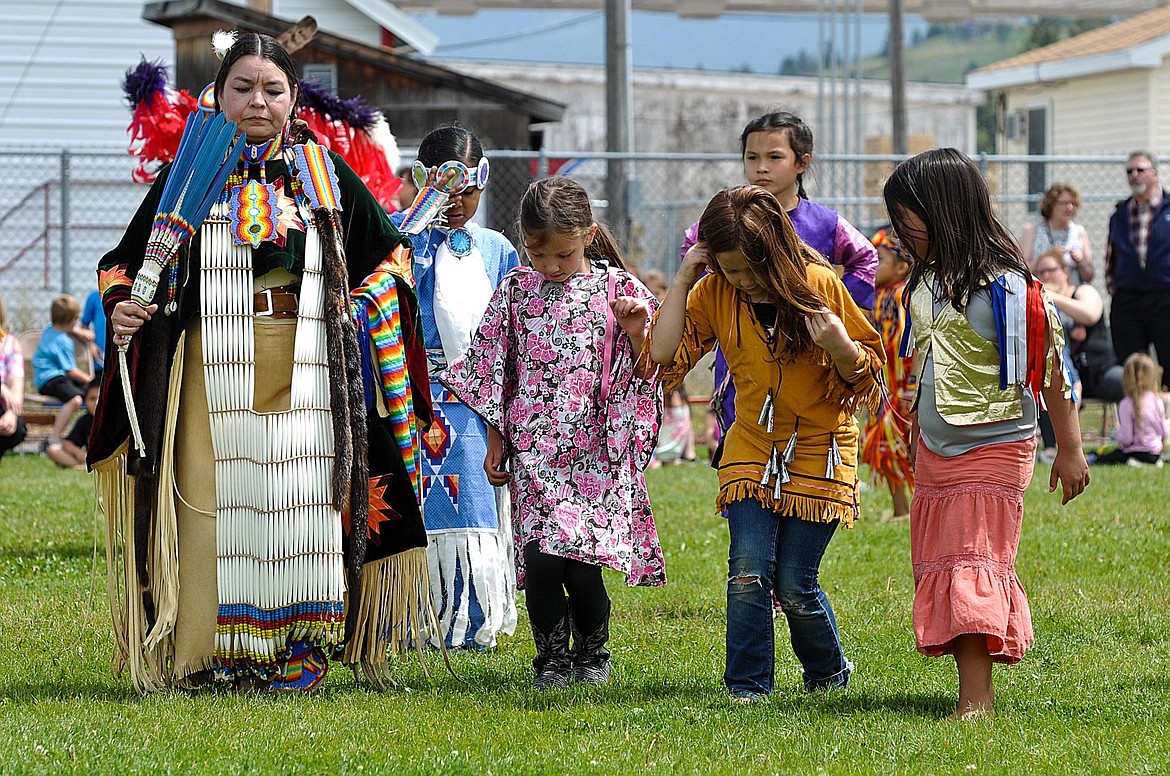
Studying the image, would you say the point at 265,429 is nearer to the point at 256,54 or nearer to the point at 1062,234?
the point at 256,54

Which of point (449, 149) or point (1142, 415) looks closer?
point (449, 149)

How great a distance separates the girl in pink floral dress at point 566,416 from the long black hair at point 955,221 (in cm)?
85

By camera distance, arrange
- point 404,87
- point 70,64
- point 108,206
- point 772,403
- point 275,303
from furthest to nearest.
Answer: point 70,64 → point 404,87 → point 108,206 → point 275,303 → point 772,403

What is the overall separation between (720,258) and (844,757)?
1.39 metres

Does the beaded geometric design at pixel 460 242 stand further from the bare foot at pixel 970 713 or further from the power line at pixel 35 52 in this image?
the power line at pixel 35 52

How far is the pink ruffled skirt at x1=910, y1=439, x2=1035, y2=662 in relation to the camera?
416 centimetres

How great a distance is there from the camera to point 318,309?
177 inches

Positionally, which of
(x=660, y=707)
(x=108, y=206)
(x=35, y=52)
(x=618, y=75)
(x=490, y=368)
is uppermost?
(x=35, y=52)

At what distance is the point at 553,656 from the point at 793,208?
177 cm

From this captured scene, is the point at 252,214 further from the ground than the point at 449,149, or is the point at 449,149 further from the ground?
the point at 449,149

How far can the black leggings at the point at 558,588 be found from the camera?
4641mm

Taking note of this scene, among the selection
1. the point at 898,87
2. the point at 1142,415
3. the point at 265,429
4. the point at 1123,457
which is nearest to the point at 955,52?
the point at 898,87

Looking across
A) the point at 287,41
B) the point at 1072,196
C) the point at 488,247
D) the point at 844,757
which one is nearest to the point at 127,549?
the point at 488,247

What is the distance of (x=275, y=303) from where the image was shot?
451cm
